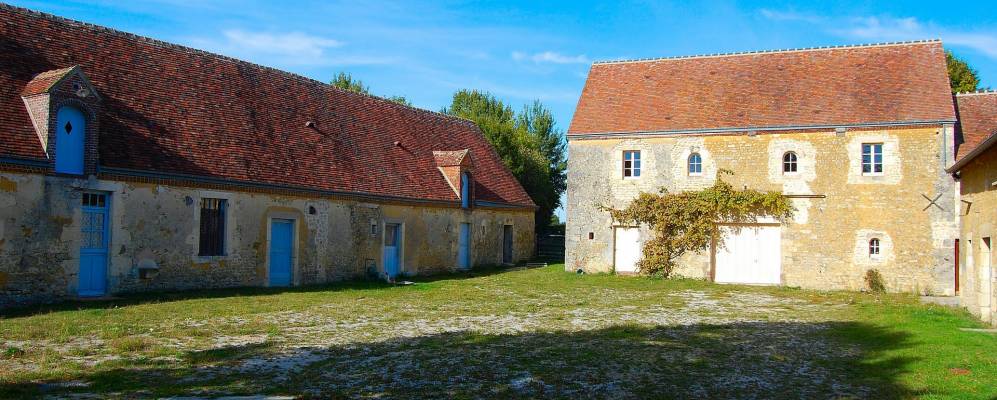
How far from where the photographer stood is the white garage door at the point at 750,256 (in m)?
22.5

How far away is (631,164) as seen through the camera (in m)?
→ 24.6

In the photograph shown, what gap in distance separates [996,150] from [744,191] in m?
9.69

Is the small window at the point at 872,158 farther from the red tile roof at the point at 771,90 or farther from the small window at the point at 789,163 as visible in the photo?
the small window at the point at 789,163

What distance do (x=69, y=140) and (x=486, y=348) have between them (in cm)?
983

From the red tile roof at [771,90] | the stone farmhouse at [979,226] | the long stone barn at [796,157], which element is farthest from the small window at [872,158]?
the stone farmhouse at [979,226]

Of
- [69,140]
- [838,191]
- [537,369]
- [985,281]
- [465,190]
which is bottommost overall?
[537,369]

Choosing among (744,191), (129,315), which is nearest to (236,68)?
(129,315)

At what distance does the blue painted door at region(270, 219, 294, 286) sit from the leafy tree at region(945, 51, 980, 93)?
95.2 ft

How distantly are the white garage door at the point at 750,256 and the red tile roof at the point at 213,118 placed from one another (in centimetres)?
886

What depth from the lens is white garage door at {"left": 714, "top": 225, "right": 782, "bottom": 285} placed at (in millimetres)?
22500

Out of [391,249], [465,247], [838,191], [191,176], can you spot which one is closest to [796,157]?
[838,191]

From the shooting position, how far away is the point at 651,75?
86.2 feet

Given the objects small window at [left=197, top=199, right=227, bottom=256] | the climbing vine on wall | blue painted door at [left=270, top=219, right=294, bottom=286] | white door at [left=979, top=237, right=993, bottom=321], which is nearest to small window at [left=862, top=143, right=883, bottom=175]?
the climbing vine on wall

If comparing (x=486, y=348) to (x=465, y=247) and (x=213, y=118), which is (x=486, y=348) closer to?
(x=213, y=118)
